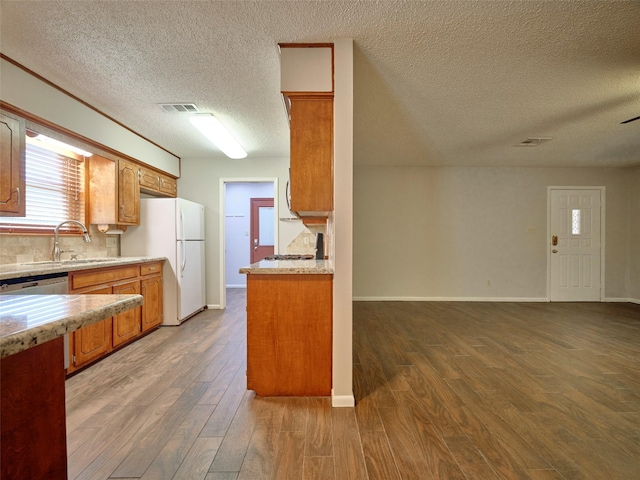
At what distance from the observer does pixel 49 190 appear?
3.06 m

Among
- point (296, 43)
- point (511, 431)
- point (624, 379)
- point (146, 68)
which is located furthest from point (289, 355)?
point (624, 379)

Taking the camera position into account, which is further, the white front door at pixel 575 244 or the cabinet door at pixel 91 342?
the white front door at pixel 575 244

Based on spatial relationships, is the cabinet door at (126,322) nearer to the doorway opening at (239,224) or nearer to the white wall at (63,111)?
the white wall at (63,111)

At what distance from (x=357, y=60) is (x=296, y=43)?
500 mm

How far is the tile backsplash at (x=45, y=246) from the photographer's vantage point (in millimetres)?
2605

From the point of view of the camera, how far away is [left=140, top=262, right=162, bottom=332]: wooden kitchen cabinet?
3605mm

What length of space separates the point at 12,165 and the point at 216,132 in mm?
1834

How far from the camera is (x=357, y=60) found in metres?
2.36

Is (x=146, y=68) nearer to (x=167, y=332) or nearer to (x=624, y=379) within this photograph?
(x=167, y=332)

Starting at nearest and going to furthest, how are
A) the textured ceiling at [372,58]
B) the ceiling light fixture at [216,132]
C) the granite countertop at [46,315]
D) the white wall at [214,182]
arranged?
the granite countertop at [46,315] < the textured ceiling at [372,58] < the ceiling light fixture at [216,132] < the white wall at [214,182]

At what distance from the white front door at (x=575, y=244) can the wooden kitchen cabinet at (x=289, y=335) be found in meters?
5.38

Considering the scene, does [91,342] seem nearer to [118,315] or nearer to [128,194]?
[118,315]

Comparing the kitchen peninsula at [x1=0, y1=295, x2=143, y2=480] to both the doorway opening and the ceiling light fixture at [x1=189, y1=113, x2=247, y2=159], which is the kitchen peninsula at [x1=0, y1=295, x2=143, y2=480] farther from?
the doorway opening

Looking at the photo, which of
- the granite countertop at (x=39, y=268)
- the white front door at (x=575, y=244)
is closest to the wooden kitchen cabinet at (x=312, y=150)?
the granite countertop at (x=39, y=268)
